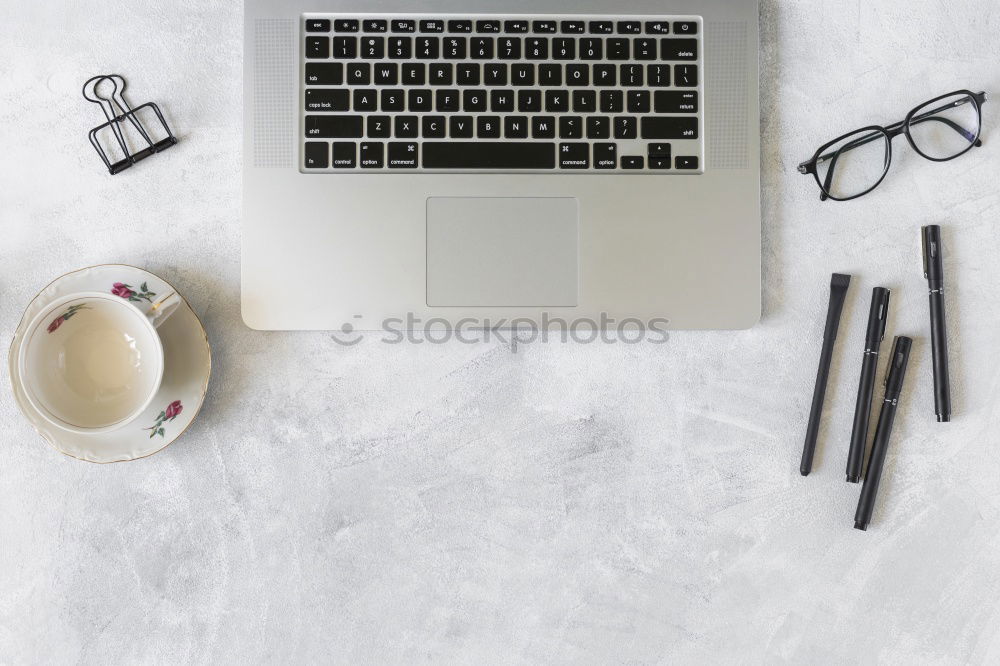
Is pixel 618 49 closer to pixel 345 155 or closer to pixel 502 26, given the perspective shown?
pixel 502 26

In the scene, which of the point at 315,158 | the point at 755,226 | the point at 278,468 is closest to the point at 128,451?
the point at 278,468

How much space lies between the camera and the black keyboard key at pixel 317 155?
64cm

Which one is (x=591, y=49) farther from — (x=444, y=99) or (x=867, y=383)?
(x=867, y=383)

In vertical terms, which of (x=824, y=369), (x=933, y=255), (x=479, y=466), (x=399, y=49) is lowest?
(x=479, y=466)

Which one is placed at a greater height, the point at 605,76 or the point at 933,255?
the point at 605,76

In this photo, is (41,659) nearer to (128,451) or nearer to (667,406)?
(128,451)

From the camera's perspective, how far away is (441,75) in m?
0.64

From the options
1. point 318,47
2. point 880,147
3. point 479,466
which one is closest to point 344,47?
point 318,47

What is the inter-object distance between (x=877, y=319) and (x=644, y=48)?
0.38 m

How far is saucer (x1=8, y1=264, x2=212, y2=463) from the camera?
0.62 m

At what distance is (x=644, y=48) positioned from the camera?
65cm

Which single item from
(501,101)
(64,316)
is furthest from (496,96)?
(64,316)

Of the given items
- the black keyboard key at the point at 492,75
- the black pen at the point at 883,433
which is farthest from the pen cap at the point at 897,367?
the black keyboard key at the point at 492,75

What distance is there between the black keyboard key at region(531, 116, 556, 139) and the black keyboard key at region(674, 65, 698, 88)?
0.14m
